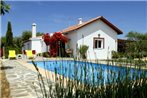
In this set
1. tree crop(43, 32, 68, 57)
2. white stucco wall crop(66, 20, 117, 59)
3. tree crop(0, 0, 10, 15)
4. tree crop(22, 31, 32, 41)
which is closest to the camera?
tree crop(0, 0, 10, 15)

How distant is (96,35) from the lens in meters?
23.5

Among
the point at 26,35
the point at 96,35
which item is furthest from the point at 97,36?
the point at 26,35

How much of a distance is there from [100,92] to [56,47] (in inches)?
819

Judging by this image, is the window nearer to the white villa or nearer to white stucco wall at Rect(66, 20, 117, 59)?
the white villa

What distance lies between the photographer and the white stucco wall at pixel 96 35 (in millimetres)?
23031

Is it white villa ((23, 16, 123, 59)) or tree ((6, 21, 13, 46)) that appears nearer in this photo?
white villa ((23, 16, 123, 59))

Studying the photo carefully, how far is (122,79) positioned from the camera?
3.26 m

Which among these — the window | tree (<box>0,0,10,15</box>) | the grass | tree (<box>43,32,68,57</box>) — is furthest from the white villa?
the grass

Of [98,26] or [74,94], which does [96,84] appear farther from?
[98,26]

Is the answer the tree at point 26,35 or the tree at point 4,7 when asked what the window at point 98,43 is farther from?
the tree at point 26,35

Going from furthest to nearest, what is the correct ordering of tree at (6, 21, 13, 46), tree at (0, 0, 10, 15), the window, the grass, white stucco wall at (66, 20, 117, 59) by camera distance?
tree at (6, 21, 13, 46) < the window < white stucco wall at (66, 20, 117, 59) < tree at (0, 0, 10, 15) < the grass

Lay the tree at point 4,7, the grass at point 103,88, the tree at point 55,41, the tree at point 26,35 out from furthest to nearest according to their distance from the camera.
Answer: the tree at point 26,35, the tree at point 55,41, the tree at point 4,7, the grass at point 103,88

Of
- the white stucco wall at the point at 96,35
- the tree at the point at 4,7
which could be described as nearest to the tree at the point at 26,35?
the white stucco wall at the point at 96,35

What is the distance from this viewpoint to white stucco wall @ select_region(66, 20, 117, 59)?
75.6ft
